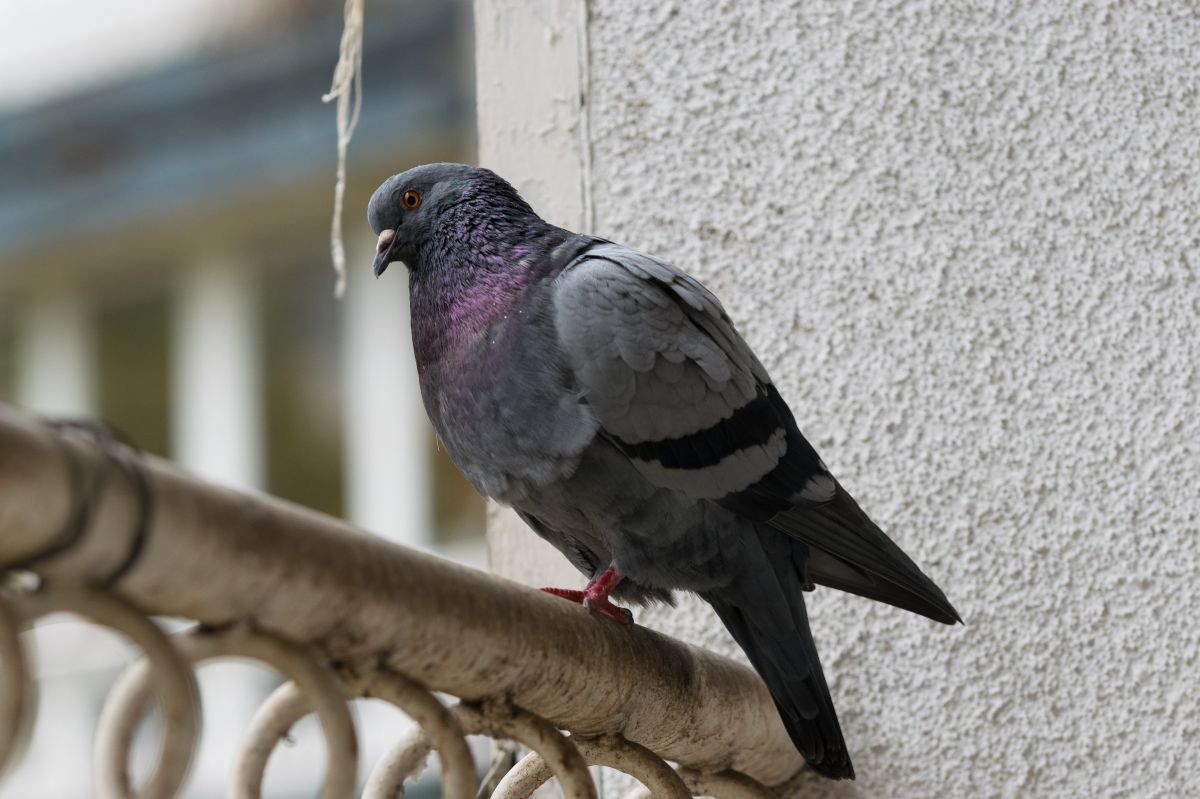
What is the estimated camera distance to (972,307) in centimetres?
210

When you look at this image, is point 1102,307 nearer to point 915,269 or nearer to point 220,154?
point 915,269

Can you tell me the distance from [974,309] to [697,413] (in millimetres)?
494

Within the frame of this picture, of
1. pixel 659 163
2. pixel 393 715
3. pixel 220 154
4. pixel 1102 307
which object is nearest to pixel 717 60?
pixel 659 163

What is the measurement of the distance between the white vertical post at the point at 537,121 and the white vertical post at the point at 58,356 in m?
5.69

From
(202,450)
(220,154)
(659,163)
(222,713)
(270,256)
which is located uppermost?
(659,163)

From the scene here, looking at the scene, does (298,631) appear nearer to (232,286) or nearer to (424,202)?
(424,202)

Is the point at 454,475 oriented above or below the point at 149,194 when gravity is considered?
below

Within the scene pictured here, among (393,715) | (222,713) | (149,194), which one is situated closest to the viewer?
(393,715)

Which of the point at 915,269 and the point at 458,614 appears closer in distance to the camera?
the point at 458,614

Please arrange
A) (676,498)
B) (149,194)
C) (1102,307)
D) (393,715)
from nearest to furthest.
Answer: (676,498)
(1102,307)
(393,715)
(149,194)

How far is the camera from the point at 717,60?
230 centimetres

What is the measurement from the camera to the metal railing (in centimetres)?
91

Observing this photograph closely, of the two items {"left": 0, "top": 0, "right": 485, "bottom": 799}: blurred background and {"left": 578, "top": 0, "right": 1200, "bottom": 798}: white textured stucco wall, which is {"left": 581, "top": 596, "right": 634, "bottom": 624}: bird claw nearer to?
{"left": 578, "top": 0, "right": 1200, "bottom": 798}: white textured stucco wall

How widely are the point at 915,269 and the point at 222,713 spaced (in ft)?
16.9
